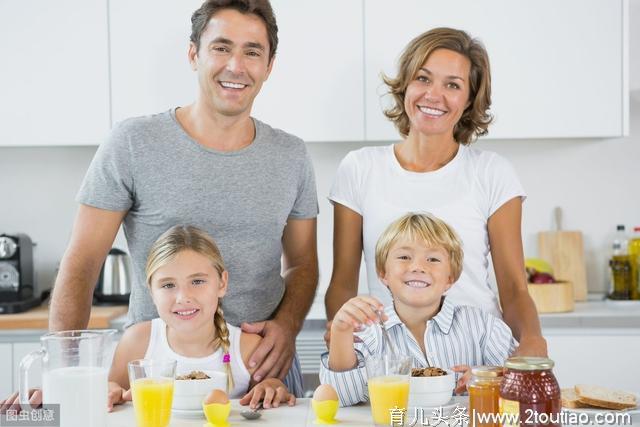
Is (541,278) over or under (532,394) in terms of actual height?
over

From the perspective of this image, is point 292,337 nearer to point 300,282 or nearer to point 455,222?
point 300,282

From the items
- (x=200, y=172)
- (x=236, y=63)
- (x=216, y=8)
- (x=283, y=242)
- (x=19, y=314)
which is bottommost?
(x=19, y=314)

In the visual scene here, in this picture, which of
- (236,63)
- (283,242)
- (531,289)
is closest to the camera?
(236,63)

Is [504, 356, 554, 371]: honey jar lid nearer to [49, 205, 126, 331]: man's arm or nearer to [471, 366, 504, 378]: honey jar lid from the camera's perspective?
[471, 366, 504, 378]: honey jar lid

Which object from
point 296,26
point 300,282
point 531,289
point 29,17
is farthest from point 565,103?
point 29,17

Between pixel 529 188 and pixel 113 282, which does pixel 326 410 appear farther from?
pixel 529 188

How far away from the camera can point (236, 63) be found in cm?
190

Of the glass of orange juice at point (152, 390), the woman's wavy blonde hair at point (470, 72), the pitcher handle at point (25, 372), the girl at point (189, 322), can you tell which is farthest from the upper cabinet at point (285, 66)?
the pitcher handle at point (25, 372)

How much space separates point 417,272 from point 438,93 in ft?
1.60

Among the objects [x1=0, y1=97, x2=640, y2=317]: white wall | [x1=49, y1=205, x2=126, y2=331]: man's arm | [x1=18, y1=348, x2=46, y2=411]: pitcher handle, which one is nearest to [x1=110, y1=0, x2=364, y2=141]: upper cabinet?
[x1=0, y1=97, x2=640, y2=317]: white wall

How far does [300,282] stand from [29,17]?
1.66m

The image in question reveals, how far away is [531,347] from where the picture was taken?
1826 millimetres

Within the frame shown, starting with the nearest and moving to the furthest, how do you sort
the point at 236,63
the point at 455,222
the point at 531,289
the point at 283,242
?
the point at 236,63 < the point at 455,222 < the point at 283,242 < the point at 531,289

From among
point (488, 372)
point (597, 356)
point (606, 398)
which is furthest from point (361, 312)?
point (597, 356)
